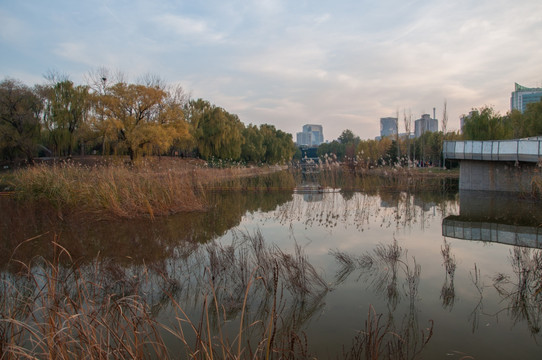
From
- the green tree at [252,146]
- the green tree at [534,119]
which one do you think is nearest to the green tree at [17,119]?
the green tree at [252,146]

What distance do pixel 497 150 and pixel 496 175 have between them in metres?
1.44

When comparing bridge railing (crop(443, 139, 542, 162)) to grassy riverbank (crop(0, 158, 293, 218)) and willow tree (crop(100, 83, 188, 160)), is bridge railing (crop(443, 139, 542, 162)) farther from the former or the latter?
willow tree (crop(100, 83, 188, 160))

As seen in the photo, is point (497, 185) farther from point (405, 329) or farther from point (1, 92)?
point (1, 92)

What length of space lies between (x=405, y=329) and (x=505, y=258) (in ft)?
10.8

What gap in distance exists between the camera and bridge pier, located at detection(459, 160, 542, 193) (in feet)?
47.8

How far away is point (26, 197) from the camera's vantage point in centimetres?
1076

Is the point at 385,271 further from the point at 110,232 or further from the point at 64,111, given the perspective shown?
the point at 64,111

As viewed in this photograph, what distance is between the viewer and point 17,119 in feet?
91.1

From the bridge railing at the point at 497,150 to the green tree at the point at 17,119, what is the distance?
3050 centimetres

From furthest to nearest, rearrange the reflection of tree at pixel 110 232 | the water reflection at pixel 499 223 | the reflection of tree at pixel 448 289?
the water reflection at pixel 499 223
the reflection of tree at pixel 110 232
the reflection of tree at pixel 448 289

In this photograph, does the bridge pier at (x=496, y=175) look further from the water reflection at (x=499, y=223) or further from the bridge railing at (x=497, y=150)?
the water reflection at (x=499, y=223)

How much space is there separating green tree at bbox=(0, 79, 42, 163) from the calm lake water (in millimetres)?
21630

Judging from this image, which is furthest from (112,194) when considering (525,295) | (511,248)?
(511,248)

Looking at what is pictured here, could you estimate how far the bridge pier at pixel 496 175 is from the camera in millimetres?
14570
